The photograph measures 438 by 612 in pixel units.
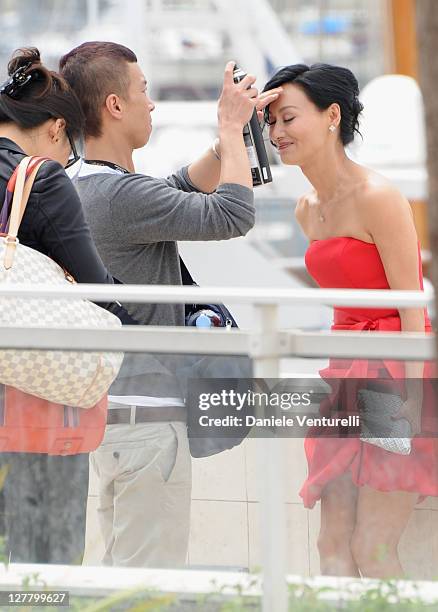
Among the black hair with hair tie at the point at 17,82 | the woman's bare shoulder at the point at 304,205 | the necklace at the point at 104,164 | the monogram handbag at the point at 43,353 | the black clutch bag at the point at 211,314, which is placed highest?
the black hair with hair tie at the point at 17,82

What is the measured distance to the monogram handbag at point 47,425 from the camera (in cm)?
279

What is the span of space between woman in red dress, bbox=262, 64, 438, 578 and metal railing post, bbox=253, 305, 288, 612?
0.07 m

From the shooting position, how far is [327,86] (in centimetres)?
328

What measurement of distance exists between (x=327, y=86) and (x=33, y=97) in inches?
33.4

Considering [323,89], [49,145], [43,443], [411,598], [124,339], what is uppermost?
[323,89]

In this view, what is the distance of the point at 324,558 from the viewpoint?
2715mm

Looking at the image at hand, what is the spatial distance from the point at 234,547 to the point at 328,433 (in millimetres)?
342

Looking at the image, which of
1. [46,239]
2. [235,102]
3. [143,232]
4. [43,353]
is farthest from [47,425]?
[235,102]

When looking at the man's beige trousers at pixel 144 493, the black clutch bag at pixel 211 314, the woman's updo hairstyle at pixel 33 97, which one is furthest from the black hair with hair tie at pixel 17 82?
the man's beige trousers at pixel 144 493

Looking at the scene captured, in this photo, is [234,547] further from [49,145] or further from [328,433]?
[49,145]

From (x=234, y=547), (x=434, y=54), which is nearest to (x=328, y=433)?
(x=234, y=547)

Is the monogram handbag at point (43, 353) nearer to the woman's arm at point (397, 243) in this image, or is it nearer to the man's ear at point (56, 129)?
the man's ear at point (56, 129)

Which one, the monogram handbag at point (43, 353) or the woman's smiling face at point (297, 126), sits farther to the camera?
the woman's smiling face at point (297, 126)

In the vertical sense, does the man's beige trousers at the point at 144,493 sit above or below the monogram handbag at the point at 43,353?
below
